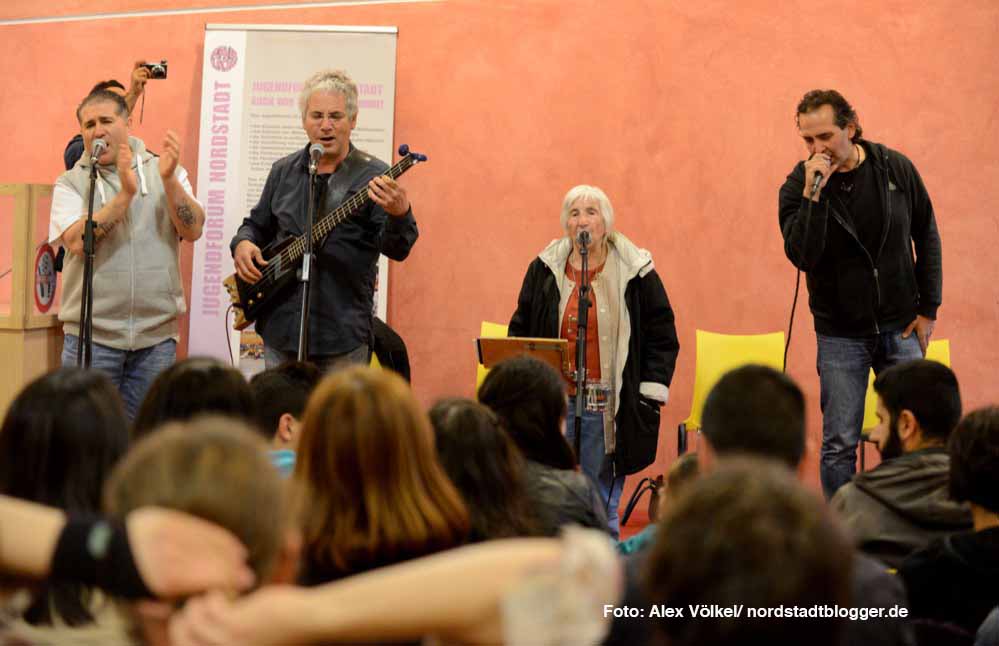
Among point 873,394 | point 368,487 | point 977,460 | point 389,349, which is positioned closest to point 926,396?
point 977,460

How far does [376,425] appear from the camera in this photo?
5.62ft

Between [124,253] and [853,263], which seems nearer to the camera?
[853,263]

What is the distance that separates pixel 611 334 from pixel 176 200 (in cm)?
174

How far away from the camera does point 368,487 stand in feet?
5.57

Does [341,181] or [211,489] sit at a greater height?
[341,181]

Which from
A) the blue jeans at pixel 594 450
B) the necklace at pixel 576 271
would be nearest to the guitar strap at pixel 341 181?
the necklace at pixel 576 271

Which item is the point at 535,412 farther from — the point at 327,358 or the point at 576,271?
the point at 576,271

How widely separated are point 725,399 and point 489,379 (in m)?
0.75

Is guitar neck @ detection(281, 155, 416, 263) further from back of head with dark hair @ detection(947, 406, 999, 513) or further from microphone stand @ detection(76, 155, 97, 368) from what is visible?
back of head with dark hair @ detection(947, 406, 999, 513)

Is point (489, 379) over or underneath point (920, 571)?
over

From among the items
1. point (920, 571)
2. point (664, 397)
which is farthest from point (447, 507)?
point (664, 397)

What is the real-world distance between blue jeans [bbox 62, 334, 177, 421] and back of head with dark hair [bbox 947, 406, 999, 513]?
3019 mm

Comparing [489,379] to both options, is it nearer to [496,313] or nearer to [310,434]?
[310,434]

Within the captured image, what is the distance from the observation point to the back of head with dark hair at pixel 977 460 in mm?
2268
